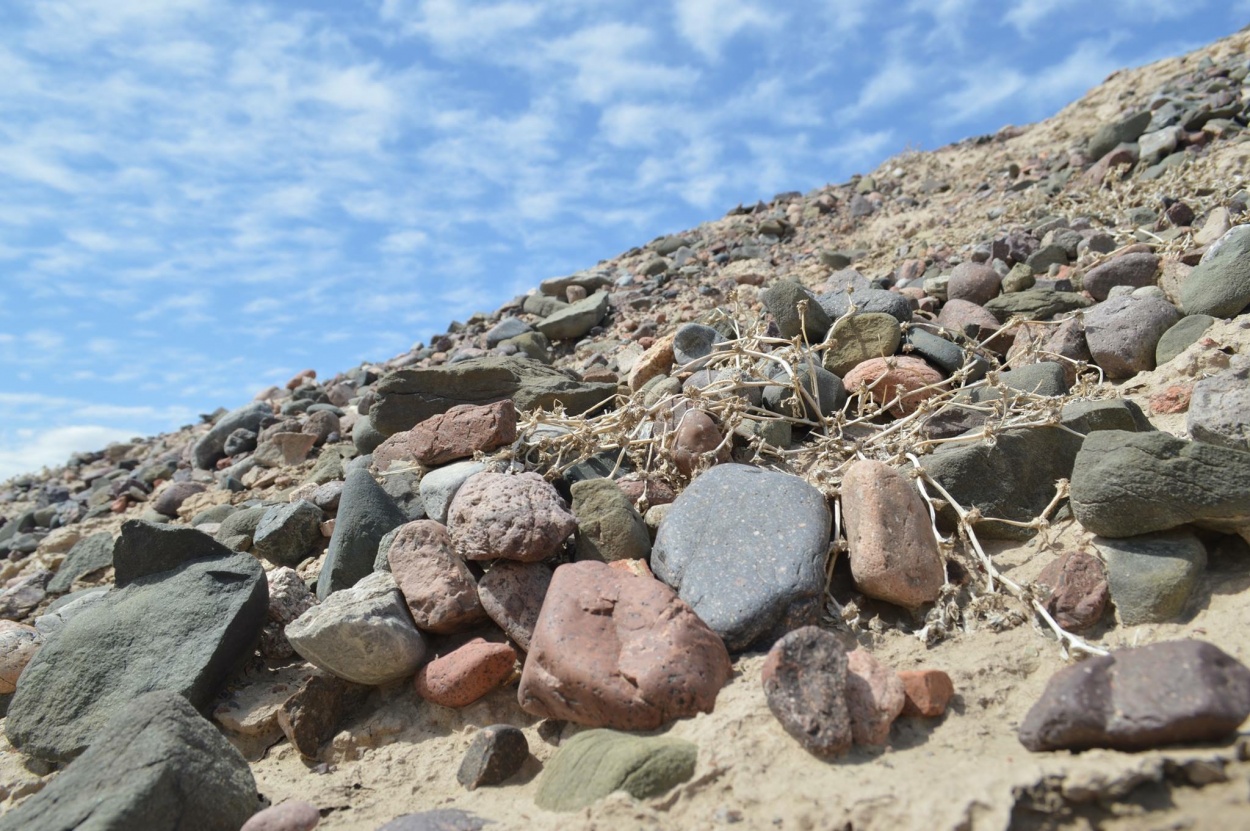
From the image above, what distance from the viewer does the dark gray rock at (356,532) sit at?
388 cm

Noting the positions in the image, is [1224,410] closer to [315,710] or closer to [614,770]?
[614,770]

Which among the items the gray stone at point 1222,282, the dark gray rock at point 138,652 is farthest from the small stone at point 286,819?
the gray stone at point 1222,282

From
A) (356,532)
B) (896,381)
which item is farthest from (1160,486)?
(356,532)

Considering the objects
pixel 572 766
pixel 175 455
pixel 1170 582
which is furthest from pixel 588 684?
pixel 175 455

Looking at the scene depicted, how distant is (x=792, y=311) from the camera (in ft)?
16.2

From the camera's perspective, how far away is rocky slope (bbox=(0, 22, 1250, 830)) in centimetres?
230

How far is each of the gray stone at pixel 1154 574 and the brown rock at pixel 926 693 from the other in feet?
2.44

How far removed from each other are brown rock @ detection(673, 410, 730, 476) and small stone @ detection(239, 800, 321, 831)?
1.98 m

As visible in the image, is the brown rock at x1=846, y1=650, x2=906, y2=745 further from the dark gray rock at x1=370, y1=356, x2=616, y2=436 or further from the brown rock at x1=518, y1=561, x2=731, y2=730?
the dark gray rock at x1=370, y1=356, x2=616, y2=436

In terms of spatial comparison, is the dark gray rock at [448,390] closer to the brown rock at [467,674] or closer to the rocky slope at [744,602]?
the rocky slope at [744,602]

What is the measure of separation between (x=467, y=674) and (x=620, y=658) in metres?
0.65

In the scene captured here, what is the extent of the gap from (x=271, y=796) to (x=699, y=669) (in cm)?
152

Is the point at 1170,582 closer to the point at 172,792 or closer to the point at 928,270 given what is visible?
the point at 172,792

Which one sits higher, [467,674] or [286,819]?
[467,674]
